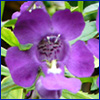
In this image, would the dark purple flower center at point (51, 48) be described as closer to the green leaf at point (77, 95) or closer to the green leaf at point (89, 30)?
the green leaf at point (89, 30)

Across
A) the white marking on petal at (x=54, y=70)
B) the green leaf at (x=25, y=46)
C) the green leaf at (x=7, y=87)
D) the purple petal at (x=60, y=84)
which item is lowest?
the green leaf at (x=7, y=87)

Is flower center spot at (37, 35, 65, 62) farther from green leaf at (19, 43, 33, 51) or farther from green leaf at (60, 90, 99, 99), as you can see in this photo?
green leaf at (60, 90, 99, 99)

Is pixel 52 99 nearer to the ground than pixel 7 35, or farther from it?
nearer to the ground

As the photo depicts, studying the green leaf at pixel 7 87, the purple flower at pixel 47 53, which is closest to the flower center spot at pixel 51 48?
the purple flower at pixel 47 53

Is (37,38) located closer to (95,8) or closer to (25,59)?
(25,59)

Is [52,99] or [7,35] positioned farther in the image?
[7,35]

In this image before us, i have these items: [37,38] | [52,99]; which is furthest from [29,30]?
[52,99]

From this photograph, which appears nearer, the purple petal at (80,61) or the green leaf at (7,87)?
the purple petal at (80,61)
